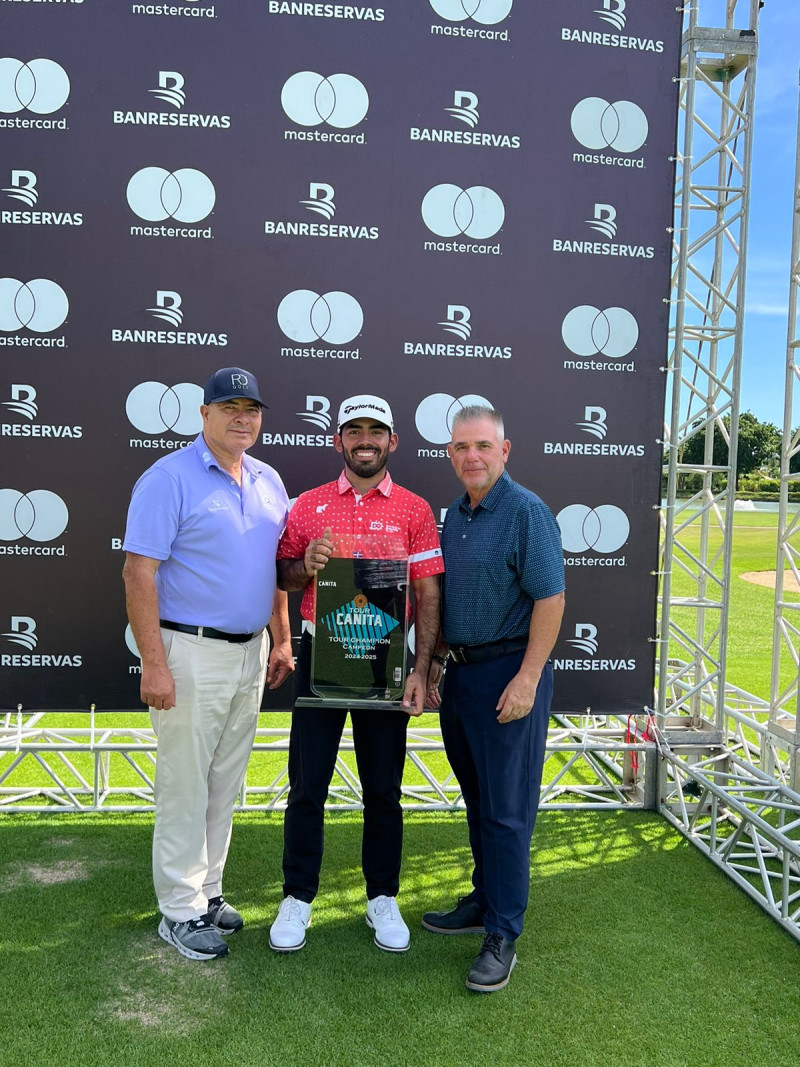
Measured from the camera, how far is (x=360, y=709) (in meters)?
3.03

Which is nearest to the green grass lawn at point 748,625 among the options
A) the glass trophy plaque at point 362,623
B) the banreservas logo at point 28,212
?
the glass trophy plaque at point 362,623

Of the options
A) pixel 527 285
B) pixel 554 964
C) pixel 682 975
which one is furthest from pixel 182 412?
pixel 682 975

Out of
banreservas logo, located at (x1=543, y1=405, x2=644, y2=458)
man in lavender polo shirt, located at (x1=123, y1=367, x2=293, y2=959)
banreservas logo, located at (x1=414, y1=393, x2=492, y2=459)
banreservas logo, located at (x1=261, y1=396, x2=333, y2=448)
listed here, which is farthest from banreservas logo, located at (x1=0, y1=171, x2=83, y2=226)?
banreservas logo, located at (x1=543, y1=405, x2=644, y2=458)

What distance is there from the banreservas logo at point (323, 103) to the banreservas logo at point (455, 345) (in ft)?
3.56

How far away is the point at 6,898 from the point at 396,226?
148 inches

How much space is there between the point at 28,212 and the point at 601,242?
3.05 meters

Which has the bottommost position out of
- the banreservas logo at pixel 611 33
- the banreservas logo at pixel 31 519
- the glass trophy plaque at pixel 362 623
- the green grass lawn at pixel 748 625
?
the green grass lawn at pixel 748 625

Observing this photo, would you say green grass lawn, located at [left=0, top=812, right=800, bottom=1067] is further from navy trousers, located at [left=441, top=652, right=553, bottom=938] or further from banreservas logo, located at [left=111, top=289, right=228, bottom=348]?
banreservas logo, located at [left=111, top=289, right=228, bottom=348]

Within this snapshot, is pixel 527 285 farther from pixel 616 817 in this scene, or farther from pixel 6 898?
pixel 6 898

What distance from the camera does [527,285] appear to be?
4.22 metres

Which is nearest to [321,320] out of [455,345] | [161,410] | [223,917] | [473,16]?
[455,345]

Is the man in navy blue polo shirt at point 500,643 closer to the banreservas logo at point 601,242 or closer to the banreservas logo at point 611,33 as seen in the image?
the banreservas logo at point 601,242

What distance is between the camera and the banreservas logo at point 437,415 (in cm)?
419

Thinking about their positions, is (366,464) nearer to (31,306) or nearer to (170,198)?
(170,198)
